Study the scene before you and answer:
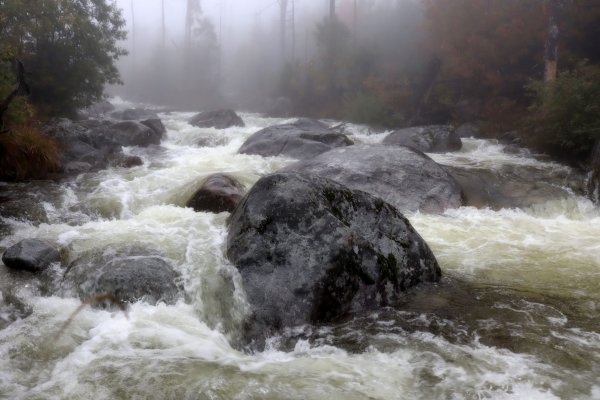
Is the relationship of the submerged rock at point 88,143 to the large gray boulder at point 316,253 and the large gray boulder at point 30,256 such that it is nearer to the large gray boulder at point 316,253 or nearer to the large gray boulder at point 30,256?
the large gray boulder at point 30,256

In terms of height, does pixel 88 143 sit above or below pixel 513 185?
above

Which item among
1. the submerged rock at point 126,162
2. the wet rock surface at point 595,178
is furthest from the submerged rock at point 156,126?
the wet rock surface at point 595,178

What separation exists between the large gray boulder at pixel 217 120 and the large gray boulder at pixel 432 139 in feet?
29.9

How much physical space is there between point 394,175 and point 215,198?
3729mm

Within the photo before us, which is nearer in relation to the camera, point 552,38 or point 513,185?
point 513,185

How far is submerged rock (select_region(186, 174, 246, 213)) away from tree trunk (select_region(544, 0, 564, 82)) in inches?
502

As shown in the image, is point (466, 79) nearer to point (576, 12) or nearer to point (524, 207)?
point (576, 12)

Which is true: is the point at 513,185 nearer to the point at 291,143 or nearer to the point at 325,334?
the point at 291,143

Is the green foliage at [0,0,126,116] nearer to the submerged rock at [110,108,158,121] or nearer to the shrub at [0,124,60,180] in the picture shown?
the shrub at [0,124,60,180]

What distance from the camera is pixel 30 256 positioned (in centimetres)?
588

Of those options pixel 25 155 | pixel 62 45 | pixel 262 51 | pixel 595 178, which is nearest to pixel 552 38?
pixel 595 178

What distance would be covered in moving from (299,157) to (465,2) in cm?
1192

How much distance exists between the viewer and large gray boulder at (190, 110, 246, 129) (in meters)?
21.7

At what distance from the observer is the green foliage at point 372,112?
21.6m
